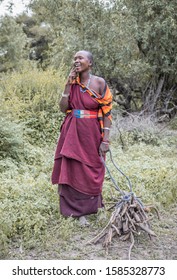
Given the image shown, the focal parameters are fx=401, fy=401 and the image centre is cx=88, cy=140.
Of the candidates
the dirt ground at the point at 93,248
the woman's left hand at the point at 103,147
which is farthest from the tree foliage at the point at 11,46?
the dirt ground at the point at 93,248

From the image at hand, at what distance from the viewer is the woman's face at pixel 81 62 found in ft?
13.6

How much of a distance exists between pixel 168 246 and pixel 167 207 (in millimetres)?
1219

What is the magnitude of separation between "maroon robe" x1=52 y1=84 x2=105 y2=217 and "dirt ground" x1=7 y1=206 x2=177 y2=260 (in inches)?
11.7

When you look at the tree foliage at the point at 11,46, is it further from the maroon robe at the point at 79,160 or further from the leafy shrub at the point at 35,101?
the maroon robe at the point at 79,160

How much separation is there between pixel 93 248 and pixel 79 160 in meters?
0.93


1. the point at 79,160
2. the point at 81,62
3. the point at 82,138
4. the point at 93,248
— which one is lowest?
the point at 93,248

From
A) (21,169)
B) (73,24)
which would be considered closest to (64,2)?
(73,24)

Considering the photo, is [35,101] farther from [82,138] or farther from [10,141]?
[82,138]

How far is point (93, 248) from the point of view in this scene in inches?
151

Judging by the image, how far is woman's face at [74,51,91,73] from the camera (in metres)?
4.16

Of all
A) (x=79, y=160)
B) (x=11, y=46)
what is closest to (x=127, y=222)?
(x=79, y=160)

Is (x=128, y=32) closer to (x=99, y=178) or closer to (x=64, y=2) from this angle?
(x=64, y=2)

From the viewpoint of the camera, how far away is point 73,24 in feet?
37.5

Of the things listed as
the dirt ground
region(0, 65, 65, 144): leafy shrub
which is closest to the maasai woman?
the dirt ground
